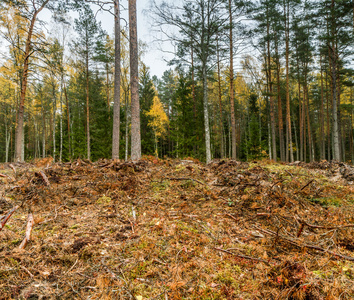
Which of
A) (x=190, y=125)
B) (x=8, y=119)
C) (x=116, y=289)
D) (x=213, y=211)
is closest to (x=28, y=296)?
(x=116, y=289)

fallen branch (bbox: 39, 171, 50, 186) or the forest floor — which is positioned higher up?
fallen branch (bbox: 39, 171, 50, 186)

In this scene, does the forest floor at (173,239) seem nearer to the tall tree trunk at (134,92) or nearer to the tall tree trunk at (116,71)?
the tall tree trunk at (134,92)

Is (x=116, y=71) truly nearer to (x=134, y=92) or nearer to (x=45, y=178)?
(x=134, y=92)

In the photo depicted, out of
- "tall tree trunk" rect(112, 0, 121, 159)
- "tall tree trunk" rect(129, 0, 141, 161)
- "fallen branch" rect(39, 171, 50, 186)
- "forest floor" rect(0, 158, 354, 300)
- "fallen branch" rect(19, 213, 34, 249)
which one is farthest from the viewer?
"tall tree trunk" rect(112, 0, 121, 159)

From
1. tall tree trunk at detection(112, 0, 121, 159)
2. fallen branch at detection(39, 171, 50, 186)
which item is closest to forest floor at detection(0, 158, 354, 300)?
fallen branch at detection(39, 171, 50, 186)

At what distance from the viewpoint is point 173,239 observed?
8.18 feet

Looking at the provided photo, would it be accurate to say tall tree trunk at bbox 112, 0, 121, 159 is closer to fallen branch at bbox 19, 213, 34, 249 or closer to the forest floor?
the forest floor

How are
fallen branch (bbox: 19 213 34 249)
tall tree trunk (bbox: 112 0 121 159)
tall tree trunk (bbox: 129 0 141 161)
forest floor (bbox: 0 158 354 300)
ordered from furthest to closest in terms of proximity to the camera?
tall tree trunk (bbox: 112 0 121 159)
tall tree trunk (bbox: 129 0 141 161)
fallen branch (bbox: 19 213 34 249)
forest floor (bbox: 0 158 354 300)

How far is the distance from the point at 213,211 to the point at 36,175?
4.12 meters

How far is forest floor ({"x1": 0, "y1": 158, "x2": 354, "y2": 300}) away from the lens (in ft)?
5.60

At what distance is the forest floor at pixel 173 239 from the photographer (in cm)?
171

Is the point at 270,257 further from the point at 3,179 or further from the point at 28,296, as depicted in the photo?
the point at 3,179

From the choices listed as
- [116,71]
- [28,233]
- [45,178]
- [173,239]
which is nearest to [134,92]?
[116,71]

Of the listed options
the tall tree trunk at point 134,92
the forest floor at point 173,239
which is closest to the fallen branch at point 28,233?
the forest floor at point 173,239
